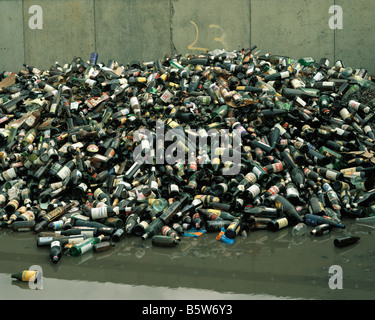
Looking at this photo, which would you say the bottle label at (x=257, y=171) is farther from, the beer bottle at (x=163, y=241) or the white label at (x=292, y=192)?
the beer bottle at (x=163, y=241)

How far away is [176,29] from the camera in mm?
11445

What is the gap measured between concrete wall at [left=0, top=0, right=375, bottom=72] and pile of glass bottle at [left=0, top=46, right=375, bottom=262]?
2.65m

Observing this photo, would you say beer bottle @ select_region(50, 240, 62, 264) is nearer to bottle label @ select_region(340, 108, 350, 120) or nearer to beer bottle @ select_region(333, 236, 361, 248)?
beer bottle @ select_region(333, 236, 361, 248)

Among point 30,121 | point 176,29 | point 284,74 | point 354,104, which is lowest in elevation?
point 30,121

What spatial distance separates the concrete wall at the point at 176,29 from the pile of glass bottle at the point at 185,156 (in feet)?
8.69

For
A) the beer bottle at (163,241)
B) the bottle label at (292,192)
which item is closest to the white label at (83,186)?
the beer bottle at (163,241)

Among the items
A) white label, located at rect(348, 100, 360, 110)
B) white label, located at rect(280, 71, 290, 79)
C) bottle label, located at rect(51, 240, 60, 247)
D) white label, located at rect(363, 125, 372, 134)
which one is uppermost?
white label, located at rect(280, 71, 290, 79)

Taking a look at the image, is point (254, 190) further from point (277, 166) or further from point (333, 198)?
point (333, 198)

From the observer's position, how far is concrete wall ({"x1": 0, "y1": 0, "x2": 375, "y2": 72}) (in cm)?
1046

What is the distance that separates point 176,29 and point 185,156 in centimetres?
635

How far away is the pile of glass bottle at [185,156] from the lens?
5262mm

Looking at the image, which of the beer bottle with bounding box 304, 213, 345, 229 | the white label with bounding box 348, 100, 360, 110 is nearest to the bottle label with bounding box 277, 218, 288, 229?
the beer bottle with bounding box 304, 213, 345, 229

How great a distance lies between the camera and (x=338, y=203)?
5.50 meters

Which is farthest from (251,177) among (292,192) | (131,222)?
(131,222)
